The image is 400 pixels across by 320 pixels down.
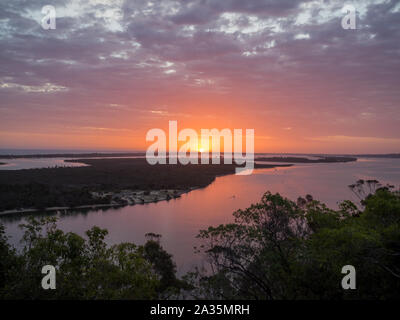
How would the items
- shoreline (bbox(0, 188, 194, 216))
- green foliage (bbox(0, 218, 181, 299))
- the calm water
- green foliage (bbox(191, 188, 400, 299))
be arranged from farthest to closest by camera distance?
shoreline (bbox(0, 188, 194, 216)) → the calm water → green foliage (bbox(0, 218, 181, 299)) → green foliage (bbox(191, 188, 400, 299))

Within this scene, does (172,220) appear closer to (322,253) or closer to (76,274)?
(76,274)

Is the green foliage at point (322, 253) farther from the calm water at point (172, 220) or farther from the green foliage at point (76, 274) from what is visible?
the calm water at point (172, 220)

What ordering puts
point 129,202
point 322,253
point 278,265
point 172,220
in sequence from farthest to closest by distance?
point 129,202 → point 172,220 → point 278,265 → point 322,253

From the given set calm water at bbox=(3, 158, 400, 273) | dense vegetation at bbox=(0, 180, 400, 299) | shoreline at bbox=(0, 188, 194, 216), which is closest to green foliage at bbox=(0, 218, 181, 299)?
dense vegetation at bbox=(0, 180, 400, 299)

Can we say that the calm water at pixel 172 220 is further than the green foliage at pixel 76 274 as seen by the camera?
Yes

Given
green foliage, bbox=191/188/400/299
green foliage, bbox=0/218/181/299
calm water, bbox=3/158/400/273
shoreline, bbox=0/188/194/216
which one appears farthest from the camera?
shoreline, bbox=0/188/194/216

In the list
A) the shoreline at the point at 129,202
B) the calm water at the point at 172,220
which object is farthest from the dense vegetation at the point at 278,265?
the shoreline at the point at 129,202

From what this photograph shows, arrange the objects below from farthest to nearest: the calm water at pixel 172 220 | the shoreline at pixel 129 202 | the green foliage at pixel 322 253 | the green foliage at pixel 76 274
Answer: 1. the shoreline at pixel 129 202
2. the calm water at pixel 172 220
3. the green foliage at pixel 76 274
4. the green foliage at pixel 322 253

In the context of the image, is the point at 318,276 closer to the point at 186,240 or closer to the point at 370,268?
the point at 370,268

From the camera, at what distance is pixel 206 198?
38.8 metres

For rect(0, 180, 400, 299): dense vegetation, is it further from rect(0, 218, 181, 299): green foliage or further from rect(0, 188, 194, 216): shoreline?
rect(0, 188, 194, 216): shoreline

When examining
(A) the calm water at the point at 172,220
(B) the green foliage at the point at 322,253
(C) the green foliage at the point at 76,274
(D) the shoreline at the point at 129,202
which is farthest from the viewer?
(D) the shoreline at the point at 129,202

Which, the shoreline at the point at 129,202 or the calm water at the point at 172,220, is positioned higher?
the shoreline at the point at 129,202

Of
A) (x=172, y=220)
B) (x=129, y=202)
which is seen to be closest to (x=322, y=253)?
(x=172, y=220)
